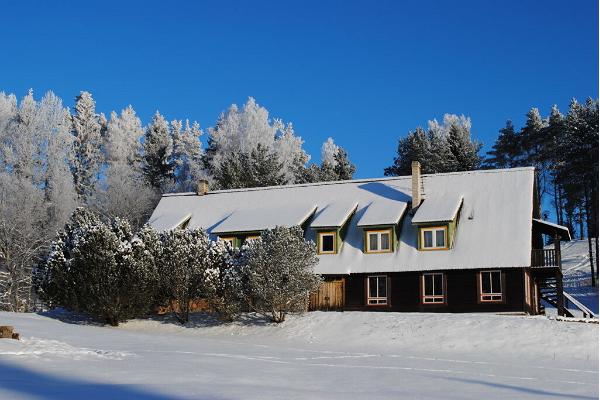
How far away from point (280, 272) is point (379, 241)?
21.2 ft

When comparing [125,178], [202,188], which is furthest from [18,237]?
[202,188]

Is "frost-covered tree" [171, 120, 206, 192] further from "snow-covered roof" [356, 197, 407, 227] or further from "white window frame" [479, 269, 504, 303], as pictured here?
"white window frame" [479, 269, 504, 303]

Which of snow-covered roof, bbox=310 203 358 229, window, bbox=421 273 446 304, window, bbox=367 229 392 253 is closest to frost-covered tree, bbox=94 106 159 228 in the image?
snow-covered roof, bbox=310 203 358 229

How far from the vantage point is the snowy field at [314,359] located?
545 inches

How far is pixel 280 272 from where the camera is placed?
106 feet

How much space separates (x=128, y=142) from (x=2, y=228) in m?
23.4

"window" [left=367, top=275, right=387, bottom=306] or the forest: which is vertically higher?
the forest

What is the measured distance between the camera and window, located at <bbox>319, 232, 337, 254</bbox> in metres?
37.6

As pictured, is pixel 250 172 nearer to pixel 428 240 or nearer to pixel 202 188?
pixel 202 188

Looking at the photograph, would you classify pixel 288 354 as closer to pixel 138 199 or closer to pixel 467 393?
pixel 467 393

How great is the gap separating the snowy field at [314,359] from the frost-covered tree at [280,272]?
1092mm

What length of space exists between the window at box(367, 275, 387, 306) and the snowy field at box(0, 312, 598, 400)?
10.4ft

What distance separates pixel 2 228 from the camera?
51.0 metres

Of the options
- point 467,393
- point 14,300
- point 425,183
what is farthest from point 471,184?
point 14,300
